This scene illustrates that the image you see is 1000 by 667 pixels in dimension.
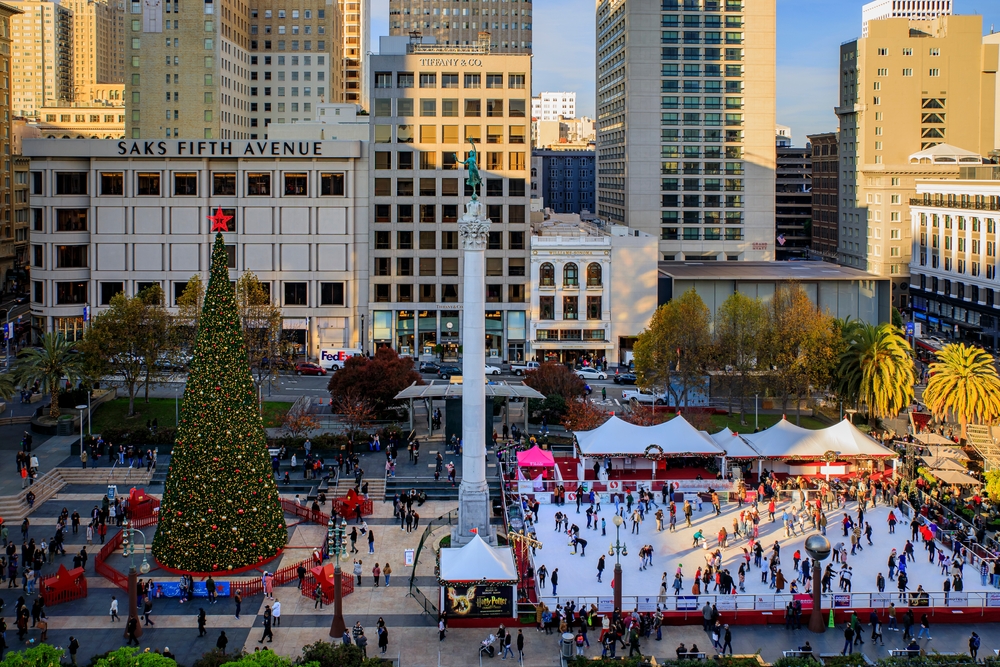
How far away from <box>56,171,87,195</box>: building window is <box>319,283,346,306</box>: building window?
2425 cm

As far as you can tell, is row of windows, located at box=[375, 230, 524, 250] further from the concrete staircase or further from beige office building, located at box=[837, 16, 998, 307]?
beige office building, located at box=[837, 16, 998, 307]

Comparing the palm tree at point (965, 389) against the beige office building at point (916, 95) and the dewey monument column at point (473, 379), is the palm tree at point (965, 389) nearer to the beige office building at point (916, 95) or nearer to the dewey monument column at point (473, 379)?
the dewey monument column at point (473, 379)

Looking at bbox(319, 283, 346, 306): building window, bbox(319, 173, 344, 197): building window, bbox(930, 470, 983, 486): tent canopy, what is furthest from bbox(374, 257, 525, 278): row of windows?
bbox(930, 470, 983, 486): tent canopy

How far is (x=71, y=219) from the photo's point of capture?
102562 millimetres

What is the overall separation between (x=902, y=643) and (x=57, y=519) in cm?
4221

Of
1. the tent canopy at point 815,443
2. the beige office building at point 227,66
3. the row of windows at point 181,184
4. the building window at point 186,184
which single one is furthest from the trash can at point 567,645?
the beige office building at point 227,66

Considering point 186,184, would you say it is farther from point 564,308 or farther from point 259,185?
point 564,308

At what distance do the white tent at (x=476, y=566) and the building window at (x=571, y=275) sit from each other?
5757cm

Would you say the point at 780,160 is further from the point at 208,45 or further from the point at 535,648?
the point at 535,648

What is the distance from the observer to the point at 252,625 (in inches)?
1743

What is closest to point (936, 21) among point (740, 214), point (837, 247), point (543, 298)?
point (837, 247)

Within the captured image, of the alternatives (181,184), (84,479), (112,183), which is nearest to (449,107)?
(181,184)

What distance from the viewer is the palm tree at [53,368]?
74.3 metres

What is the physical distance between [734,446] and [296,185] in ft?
183
